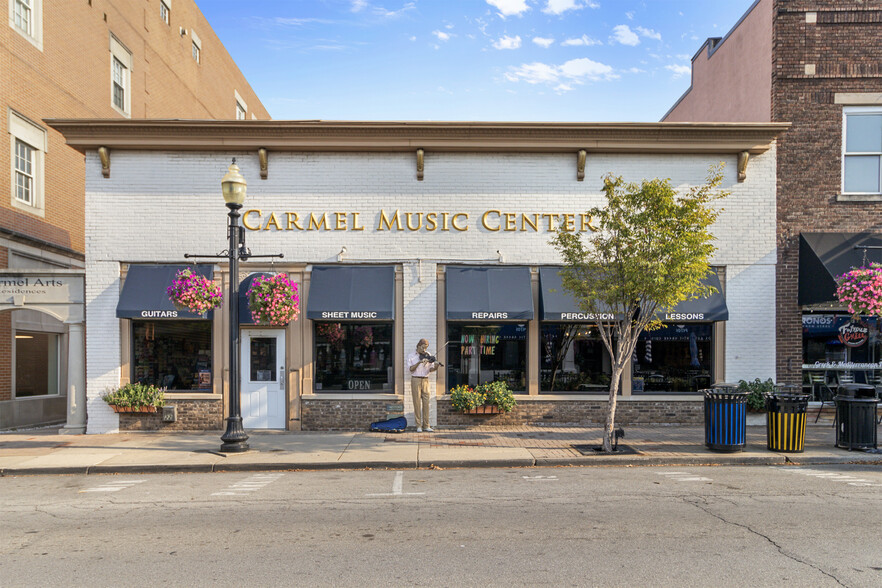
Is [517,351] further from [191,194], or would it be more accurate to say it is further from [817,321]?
[191,194]

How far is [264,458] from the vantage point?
10016 mm

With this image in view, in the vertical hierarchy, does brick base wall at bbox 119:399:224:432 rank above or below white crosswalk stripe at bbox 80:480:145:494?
above

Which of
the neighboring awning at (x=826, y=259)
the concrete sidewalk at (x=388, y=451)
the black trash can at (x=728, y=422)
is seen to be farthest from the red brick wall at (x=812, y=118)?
the black trash can at (x=728, y=422)

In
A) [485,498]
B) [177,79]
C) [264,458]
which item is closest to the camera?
[485,498]

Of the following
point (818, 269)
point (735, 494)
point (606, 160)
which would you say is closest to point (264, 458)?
point (735, 494)

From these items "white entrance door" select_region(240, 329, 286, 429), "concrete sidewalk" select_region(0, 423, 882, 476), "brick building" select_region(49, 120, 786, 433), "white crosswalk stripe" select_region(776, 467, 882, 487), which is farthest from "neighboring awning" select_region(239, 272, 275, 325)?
"white crosswalk stripe" select_region(776, 467, 882, 487)

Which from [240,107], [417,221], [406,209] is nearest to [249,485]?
[417,221]

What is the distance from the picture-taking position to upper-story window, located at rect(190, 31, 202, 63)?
1026 inches

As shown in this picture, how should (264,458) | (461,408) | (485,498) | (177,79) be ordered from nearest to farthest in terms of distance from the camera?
1. (485,498)
2. (264,458)
3. (461,408)
4. (177,79)

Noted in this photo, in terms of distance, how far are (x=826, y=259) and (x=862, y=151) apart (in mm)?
2685

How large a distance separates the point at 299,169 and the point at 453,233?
3.51 metres

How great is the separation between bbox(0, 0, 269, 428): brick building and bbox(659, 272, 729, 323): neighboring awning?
1305 centimetres

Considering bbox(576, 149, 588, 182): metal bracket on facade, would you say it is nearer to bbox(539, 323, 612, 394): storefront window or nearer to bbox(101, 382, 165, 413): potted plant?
bbox(539, 323, 612, 394): storefront window

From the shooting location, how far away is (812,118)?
43.0ft
